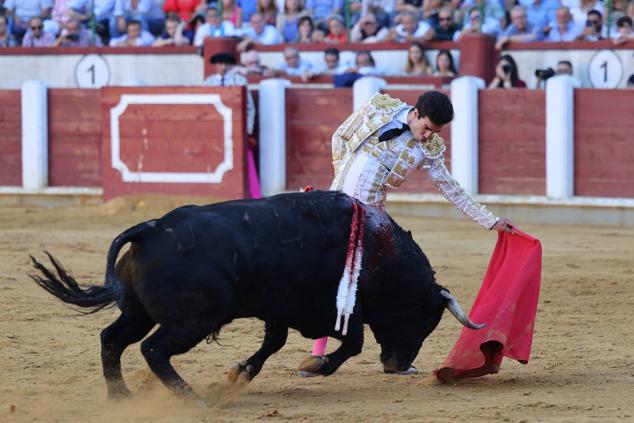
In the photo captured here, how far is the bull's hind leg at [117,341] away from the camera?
14.0 feet

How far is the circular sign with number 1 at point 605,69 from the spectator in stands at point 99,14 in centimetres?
488

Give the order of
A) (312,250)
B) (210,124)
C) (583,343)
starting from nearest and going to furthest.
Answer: (312,250) < (583,343) < (210,124)

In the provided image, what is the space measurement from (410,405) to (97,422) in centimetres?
99

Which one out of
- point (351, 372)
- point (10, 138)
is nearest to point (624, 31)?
point (10, 138)

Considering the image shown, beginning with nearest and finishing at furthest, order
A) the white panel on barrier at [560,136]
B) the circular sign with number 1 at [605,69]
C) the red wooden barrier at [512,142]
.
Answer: the white panel on barrier at [560,136] → the red wooden barrier at [512,142] → the circular sign with number 1 at [605,69]

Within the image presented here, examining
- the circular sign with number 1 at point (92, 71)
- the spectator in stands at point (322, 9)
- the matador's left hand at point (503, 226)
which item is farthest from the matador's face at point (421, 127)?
the circular sign with number 1 at point (92, 71)

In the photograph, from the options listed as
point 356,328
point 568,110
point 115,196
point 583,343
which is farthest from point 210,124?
point 356,328

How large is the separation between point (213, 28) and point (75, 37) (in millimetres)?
1618

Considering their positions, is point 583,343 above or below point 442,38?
below

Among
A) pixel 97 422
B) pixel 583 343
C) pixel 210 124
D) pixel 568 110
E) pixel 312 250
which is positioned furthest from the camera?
pixel 210 124

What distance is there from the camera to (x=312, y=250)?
168 inches

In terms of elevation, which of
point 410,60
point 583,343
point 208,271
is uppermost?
point 410,60

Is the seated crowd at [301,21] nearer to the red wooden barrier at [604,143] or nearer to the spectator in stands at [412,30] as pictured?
the spectator in stands at [412,30]

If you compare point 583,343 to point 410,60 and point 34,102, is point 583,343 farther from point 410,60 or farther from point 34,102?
point 34,102
